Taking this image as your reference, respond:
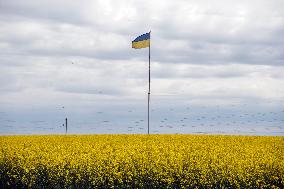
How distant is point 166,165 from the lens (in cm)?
1251

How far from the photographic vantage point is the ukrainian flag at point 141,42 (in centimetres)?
3188

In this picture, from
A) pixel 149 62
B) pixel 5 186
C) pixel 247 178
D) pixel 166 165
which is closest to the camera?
pixel 247 178

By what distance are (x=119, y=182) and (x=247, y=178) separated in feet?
11.4

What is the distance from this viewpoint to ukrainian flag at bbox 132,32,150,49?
1255 inches

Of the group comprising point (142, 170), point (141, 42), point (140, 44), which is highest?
point (141, 42)

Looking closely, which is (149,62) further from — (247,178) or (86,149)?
(247,178)

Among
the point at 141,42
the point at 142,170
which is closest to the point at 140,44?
the point at 141,42

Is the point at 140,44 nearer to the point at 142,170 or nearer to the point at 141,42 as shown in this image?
the point at 141,42

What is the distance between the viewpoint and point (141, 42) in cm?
3191

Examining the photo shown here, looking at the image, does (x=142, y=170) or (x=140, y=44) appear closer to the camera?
(x=142, y=170)

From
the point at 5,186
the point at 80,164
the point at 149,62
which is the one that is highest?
the point at 149,62

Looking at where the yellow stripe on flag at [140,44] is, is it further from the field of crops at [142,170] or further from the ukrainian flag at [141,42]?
the field of crops at [142,170]

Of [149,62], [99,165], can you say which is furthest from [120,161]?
[149,62]

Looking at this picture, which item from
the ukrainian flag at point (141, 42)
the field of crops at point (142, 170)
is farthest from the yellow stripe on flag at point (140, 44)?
the field of crops at point (142, 170)
